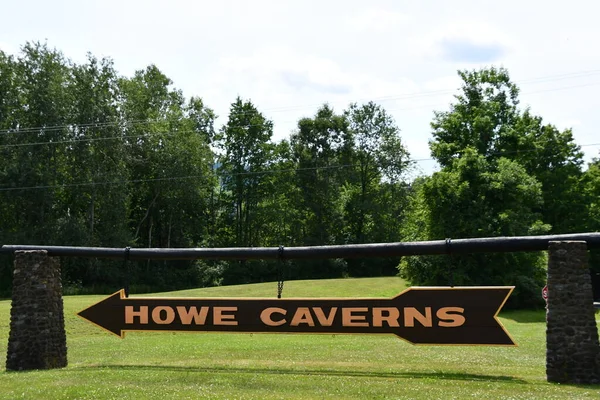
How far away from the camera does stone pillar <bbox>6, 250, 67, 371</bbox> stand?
14078 millimetres

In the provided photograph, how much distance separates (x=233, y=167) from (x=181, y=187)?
7.70 meters

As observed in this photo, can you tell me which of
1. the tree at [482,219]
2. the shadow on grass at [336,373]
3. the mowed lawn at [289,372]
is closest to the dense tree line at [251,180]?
the tree at [482,219]

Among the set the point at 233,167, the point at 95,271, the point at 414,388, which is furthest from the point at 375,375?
the point at 233,167

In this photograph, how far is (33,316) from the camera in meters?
14.1

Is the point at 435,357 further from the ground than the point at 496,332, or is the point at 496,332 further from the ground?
the point at 496,332

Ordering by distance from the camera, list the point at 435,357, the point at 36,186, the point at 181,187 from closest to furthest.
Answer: the point at 435,357 < the point at 36,186 < the point at 181,187

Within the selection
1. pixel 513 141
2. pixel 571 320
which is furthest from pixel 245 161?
pixel 571 320

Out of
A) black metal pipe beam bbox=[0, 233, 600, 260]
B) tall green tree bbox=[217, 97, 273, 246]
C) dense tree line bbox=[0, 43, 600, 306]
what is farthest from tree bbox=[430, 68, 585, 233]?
black metal pipe beam bbox=[0, 233, 600, 260]

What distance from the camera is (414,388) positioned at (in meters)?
11.3

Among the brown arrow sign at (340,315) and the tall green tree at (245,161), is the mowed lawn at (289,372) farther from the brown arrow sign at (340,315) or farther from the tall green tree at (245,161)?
the tall green tree at (245,161)

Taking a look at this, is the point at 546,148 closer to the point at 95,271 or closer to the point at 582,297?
the point at 95,271

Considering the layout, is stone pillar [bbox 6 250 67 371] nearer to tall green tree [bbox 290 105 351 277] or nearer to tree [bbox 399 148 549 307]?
tree [bbox 399 148 549 307]

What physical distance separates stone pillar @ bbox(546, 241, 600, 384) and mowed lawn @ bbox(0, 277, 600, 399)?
1.33 ft

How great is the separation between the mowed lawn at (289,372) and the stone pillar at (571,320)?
16.0 inches
